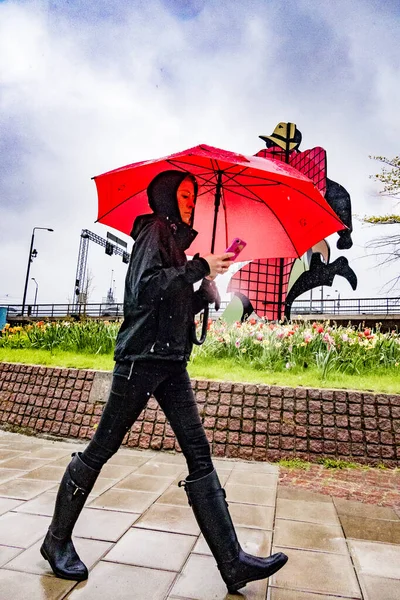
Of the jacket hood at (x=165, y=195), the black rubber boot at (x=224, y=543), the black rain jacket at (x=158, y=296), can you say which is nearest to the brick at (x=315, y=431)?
the black rubber boot at (x=224, y=543)

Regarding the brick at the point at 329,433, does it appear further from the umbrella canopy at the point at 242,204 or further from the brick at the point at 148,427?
the umbrella canopy at the point at 242,204

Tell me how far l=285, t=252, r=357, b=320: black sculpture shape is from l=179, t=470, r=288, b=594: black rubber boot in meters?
9.67

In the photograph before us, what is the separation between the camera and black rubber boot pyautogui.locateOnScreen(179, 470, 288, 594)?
188 centimetres

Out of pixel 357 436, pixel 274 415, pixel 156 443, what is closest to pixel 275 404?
pixel 274 415

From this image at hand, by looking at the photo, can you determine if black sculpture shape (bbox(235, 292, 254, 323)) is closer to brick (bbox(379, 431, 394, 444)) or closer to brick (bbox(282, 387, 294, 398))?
brick (bbox(282, 387, 294, 398))

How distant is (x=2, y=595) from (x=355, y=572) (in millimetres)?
1629

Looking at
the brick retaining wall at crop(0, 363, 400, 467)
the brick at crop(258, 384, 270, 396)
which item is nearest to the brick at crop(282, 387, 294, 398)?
the brick retaining wall at crop(0, 363, 400, 467)

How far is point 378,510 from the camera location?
3.15 metres

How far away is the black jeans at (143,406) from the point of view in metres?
1.97

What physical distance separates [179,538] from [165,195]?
6.29ft

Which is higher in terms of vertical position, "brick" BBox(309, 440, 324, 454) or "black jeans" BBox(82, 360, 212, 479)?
"black jeans" BBox(82, 360, 212, 479)

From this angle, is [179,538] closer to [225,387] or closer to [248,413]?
[248,413]

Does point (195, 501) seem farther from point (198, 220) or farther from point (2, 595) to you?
point (198, 220)

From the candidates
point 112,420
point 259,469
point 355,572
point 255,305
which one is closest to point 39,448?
point 259,469
